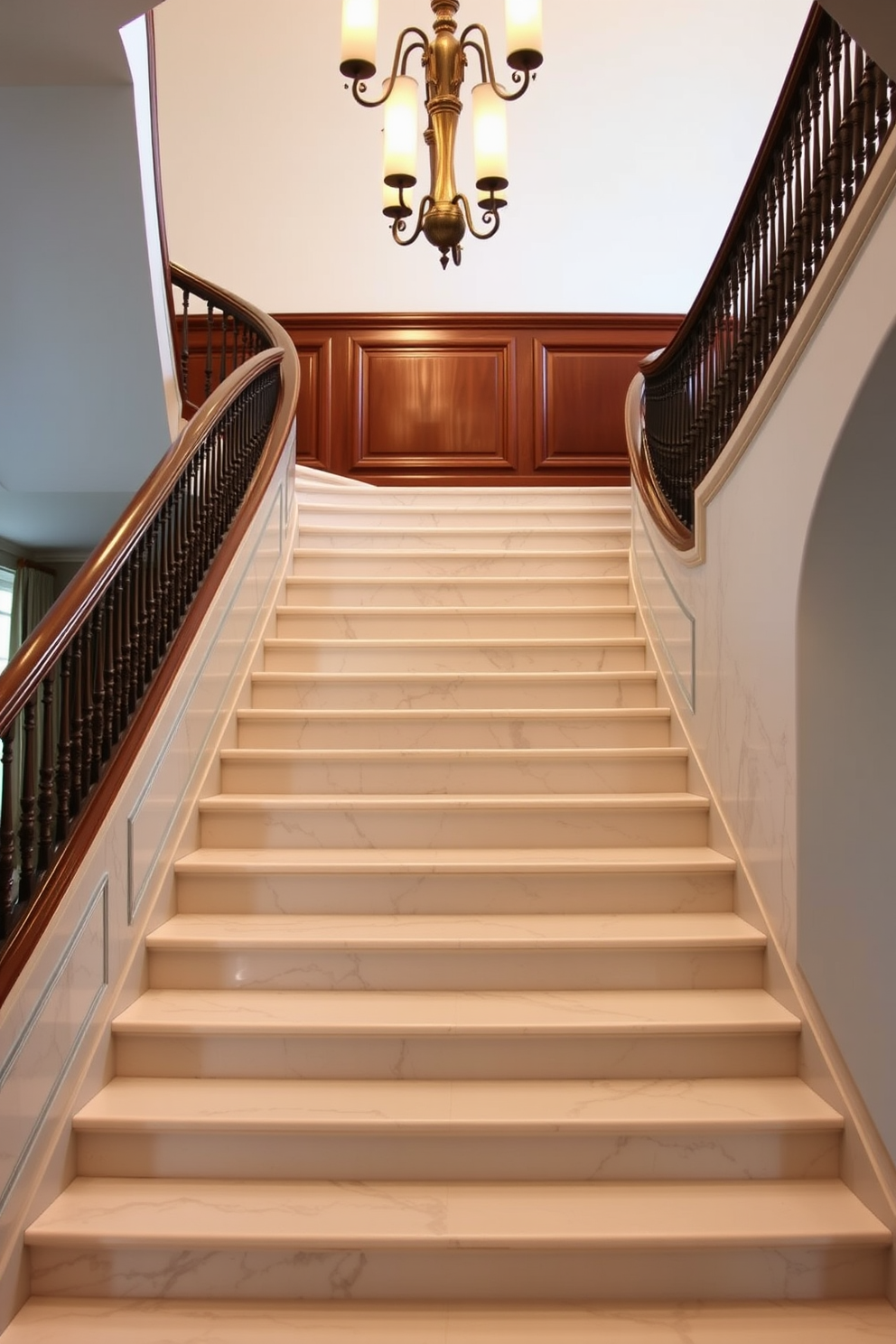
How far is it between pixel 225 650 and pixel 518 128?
5.18 meters

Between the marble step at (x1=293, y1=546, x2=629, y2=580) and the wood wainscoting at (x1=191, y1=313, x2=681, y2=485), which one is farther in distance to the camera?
the wood wainscoting at (x1=191, y1=313, x2=681, y2=485)

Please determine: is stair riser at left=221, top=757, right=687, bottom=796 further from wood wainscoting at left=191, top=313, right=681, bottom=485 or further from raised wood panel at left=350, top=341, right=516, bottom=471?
raised wood panel at left=350, top=341, right=516, bottom=471

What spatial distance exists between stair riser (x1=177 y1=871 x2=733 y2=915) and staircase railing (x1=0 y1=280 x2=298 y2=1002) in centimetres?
57

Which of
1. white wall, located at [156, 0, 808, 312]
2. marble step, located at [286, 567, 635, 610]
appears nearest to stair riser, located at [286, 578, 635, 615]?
marble step, located at [286, 567, 635, 610]

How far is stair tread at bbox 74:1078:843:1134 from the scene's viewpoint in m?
2.31

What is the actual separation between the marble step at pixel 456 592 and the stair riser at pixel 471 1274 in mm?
2966

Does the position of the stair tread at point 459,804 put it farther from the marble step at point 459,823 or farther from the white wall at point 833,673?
the white wall at point 833,673

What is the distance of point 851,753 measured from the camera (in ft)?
8.21

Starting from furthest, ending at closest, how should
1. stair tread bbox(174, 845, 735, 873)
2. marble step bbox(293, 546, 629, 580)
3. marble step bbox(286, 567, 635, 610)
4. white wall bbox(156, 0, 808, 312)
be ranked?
A: 1. white wall bbox(156, 0, 808, 312)
2. marble step bbox(293, 546, 629, 580)
3. marble step bbox(286, 567, 635, 610)
4. stair tread bbox(174, 845, 735, 873)

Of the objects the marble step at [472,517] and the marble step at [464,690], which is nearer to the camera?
the marble step at [464,690]

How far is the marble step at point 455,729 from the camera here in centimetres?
377

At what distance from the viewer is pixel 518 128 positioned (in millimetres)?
7180

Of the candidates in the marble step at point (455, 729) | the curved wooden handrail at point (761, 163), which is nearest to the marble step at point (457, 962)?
the marble step at point (455, 729)

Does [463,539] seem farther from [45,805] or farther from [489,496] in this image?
[45,805]
